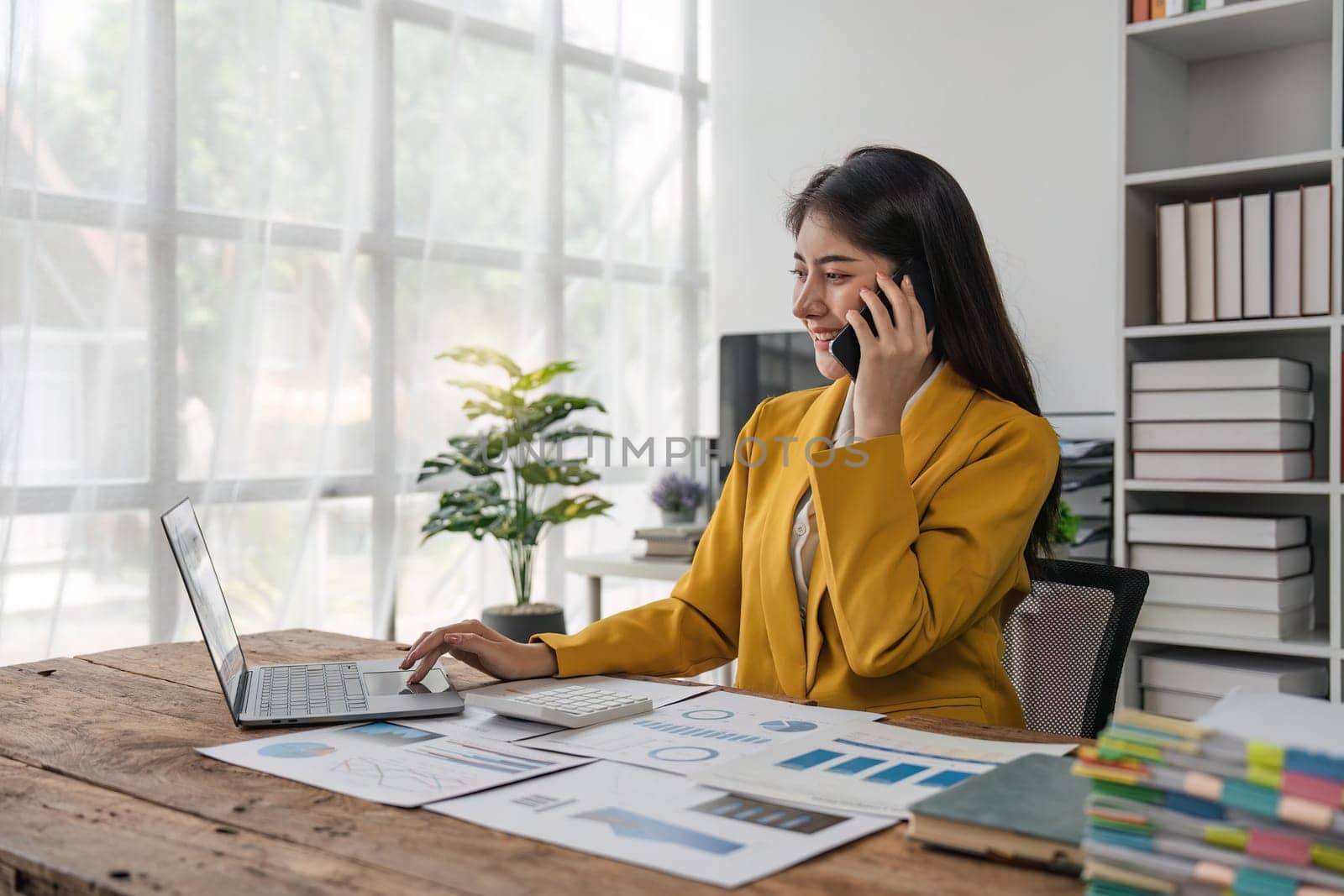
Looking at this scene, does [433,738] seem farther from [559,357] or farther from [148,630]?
[559,357]

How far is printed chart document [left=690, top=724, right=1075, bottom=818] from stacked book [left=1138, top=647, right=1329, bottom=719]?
172cm

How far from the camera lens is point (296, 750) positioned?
46.2 inches

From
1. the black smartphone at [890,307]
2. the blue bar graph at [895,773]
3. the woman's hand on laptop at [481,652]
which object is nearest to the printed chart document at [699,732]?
the blue bar graph at [895,773]

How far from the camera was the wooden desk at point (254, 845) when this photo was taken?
0.82 metres

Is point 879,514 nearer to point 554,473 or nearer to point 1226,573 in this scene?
point 1226,573

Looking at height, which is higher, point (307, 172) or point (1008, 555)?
point (307, 172)

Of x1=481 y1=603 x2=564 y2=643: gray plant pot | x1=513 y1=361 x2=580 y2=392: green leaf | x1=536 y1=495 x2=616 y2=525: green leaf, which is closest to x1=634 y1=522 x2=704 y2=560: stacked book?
x1=536 y1=495 x2=616 y2=525: green leaf

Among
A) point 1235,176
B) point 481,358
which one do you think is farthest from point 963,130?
point 481,358

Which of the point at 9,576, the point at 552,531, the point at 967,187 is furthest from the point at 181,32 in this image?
the point at 967,187

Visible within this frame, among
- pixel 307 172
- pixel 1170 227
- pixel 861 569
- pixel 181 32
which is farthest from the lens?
pixel 307 172

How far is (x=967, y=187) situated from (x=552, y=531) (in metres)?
1.85

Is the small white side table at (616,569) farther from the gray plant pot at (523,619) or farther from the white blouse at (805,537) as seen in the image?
the white blouse at (805,537)

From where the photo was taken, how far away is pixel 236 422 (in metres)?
3.23

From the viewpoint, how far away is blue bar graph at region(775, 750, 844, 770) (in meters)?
1.06
